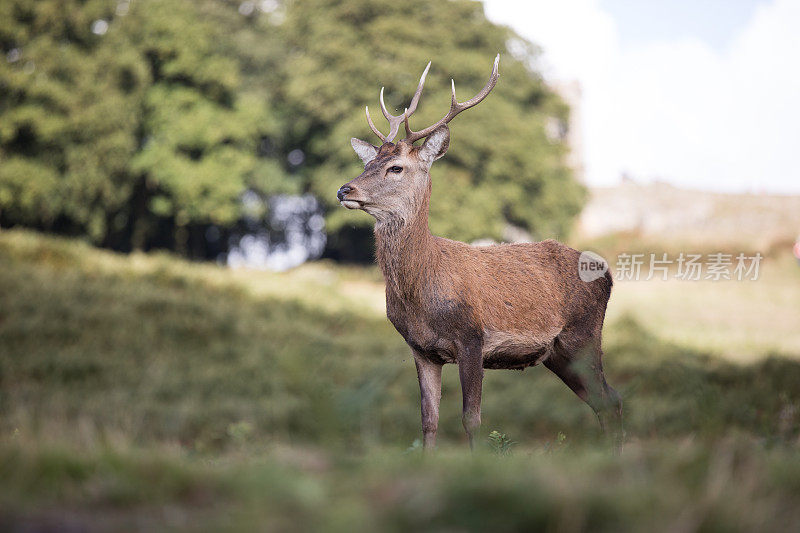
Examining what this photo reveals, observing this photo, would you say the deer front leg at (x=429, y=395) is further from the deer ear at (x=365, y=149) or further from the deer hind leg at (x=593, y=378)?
the deer ear at (x=365, y=149)

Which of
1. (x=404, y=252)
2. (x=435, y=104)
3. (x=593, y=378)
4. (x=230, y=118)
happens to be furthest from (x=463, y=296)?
(x=230, y=118)

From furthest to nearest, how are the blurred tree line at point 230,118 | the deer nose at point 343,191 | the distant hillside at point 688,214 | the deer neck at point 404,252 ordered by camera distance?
1. the distant hillside at point 688,214
2. the blurred tree line at point 230,118
3. the deer neck at point 404,252
4. the deer nose at point 343,191

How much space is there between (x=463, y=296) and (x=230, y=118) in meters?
24.3

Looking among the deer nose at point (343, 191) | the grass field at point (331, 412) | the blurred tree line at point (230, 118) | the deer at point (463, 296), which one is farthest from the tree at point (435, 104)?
the deer nose at point (343, 191)

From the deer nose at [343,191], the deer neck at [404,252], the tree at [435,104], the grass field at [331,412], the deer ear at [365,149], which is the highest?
the tree at [435,104]

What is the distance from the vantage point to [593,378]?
4637mm

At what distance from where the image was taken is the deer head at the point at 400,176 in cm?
419

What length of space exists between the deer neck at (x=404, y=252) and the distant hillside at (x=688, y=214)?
104ft

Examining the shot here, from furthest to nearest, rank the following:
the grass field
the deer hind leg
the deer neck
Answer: the deer hind leg < the deer neck < the grass field

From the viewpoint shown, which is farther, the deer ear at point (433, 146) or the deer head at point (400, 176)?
the deer ear at point (433, 146)

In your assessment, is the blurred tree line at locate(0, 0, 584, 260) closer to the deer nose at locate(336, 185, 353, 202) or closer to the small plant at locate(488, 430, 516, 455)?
the deer nose at locate(336, 185, 353, 202)

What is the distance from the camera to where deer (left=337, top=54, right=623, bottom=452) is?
4.12 metres

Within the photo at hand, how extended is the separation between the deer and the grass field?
0.42 metres

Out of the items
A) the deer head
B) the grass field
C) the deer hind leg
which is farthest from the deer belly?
the deer head
